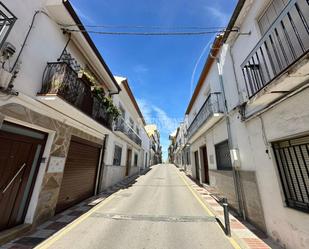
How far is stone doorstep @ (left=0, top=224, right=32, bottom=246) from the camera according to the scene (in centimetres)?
323

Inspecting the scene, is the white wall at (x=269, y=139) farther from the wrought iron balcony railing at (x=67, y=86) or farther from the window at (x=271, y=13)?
the wrought iron balcony railing at (x=67, y=86)

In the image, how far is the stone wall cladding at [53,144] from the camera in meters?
3.67

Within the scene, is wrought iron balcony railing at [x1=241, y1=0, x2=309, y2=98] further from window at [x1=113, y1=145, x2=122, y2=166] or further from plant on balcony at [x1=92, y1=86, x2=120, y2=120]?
window at [x1=113, y1=145, x2=122, y2=166]

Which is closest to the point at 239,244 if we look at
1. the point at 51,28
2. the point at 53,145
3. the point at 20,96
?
the point at 53,145

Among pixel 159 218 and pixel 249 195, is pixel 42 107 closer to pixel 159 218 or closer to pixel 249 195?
pixel 159 218

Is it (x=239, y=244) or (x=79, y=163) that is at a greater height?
(x=79, y=163)

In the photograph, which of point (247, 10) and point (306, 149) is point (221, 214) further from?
point (247, 10)

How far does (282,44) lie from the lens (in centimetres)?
359

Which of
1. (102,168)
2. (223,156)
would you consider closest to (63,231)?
(102,168)

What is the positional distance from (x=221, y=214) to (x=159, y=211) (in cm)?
203

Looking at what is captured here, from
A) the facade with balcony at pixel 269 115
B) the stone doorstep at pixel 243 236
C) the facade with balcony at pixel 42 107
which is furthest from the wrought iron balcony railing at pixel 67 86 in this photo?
the stone doorstep at pixel 243 236

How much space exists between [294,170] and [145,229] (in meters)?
3.70

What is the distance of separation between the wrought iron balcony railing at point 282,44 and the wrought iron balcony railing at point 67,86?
16.9ft

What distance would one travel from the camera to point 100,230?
3.92 m
